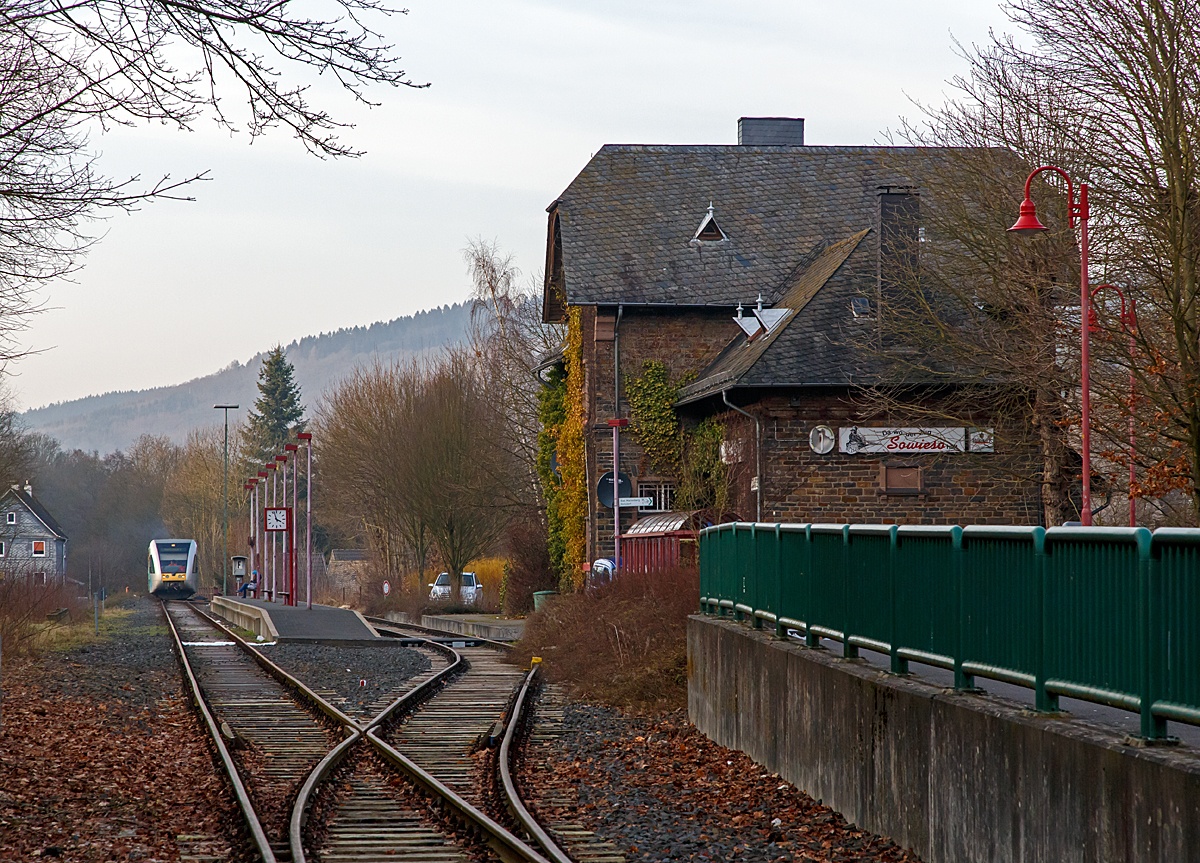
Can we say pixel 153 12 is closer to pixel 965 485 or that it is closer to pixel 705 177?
pixel 965 485

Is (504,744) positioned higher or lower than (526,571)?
higher

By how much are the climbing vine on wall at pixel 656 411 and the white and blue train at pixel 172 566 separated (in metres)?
48.5

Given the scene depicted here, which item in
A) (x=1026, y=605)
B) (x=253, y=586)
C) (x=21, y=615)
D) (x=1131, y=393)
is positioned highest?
(x=1131, y=393)

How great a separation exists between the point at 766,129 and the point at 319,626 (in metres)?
19.3

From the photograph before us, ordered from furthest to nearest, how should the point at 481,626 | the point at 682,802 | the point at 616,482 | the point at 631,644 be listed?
1. the point at 481,626
2. the point at 616,482
3. the point at 631,644
4. the point at 682,802

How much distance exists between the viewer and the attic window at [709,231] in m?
37.0

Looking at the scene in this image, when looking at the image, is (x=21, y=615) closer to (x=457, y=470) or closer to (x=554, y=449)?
(x=554, y=449)

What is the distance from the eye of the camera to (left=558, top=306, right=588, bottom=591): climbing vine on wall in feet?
122

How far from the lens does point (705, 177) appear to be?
38781 mm

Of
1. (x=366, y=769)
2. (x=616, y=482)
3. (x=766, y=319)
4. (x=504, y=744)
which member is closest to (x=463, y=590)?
(x=616, y=482)

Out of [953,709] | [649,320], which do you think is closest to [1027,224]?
[953,709]

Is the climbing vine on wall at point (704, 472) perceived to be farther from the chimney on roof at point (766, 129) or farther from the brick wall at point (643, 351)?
the chimney on roof at point (766, 129)

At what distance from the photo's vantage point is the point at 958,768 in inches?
310

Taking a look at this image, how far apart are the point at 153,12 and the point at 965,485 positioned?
23942 mm
